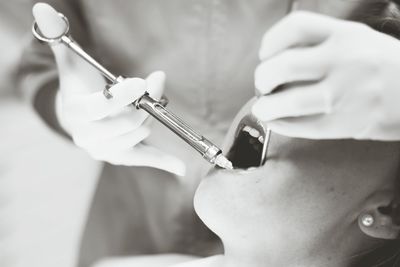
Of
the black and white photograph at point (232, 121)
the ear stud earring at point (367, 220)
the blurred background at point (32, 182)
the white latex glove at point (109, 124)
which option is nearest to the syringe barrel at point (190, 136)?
the black and white photograph at point (232, 121)

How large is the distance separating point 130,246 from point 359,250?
0.55 m

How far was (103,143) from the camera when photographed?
89 cm

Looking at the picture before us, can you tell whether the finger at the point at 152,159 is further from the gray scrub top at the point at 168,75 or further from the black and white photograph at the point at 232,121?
the gray scrub top at the point at 168,75

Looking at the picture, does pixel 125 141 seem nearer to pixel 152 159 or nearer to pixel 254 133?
pixel 152 159

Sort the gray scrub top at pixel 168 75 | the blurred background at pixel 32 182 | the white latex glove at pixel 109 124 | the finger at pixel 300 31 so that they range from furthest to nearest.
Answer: the blurred background at pixel 32 182 → the gray scrub top at pixel 168 75 → the white latex glove at pixel 109 124 → the finger at pixel 300 31

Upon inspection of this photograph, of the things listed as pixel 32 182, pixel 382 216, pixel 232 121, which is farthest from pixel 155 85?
pixel 32 182

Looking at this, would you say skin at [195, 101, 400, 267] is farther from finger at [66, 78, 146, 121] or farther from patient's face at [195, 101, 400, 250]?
finger at [66, 78, 146, 121]

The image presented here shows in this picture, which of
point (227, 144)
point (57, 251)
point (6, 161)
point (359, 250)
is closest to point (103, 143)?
point (227, 144)

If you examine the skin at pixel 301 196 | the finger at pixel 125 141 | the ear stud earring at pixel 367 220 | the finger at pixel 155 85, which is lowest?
the ear stud earring at pixel 367 220

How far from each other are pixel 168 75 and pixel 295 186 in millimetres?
410

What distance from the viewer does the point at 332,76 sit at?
604mm

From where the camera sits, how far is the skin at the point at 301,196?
2.37ft

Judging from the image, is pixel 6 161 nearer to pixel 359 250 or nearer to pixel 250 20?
pixel 250 20

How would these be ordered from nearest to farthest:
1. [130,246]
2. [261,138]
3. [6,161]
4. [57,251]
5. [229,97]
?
[261,138] < [229,97] < [130,246] < [57,251] < [6,161]
